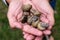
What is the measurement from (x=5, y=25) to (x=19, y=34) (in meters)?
0.19

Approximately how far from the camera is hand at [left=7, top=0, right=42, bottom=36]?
5.57 feet

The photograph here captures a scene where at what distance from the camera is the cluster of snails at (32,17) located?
1738 millimetres

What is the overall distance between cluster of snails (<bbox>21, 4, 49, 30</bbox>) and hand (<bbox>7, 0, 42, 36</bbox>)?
3 cm

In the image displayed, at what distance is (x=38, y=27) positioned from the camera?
173 cm

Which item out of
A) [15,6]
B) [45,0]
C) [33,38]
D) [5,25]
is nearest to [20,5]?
[15,6]

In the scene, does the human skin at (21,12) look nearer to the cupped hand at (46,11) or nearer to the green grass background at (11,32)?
the cupped hand at (46,11)

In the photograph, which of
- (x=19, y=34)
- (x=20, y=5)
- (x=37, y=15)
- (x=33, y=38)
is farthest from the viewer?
(x=19, y=34)

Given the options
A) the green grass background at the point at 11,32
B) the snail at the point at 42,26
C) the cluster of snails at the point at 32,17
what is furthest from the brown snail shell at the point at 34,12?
the green grass background at the point at 11,32

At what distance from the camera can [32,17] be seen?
1.83 m

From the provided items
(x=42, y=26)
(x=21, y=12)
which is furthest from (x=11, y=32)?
(x=42, y=26)

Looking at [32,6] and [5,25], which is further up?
[32,6]

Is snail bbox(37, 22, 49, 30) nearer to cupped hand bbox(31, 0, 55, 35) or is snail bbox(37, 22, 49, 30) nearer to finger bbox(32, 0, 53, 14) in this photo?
cupped hand bbox(31, 0, 55, 35)

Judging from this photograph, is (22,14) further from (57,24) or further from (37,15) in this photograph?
(57,24)

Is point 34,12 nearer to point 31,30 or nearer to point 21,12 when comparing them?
point 21,12
